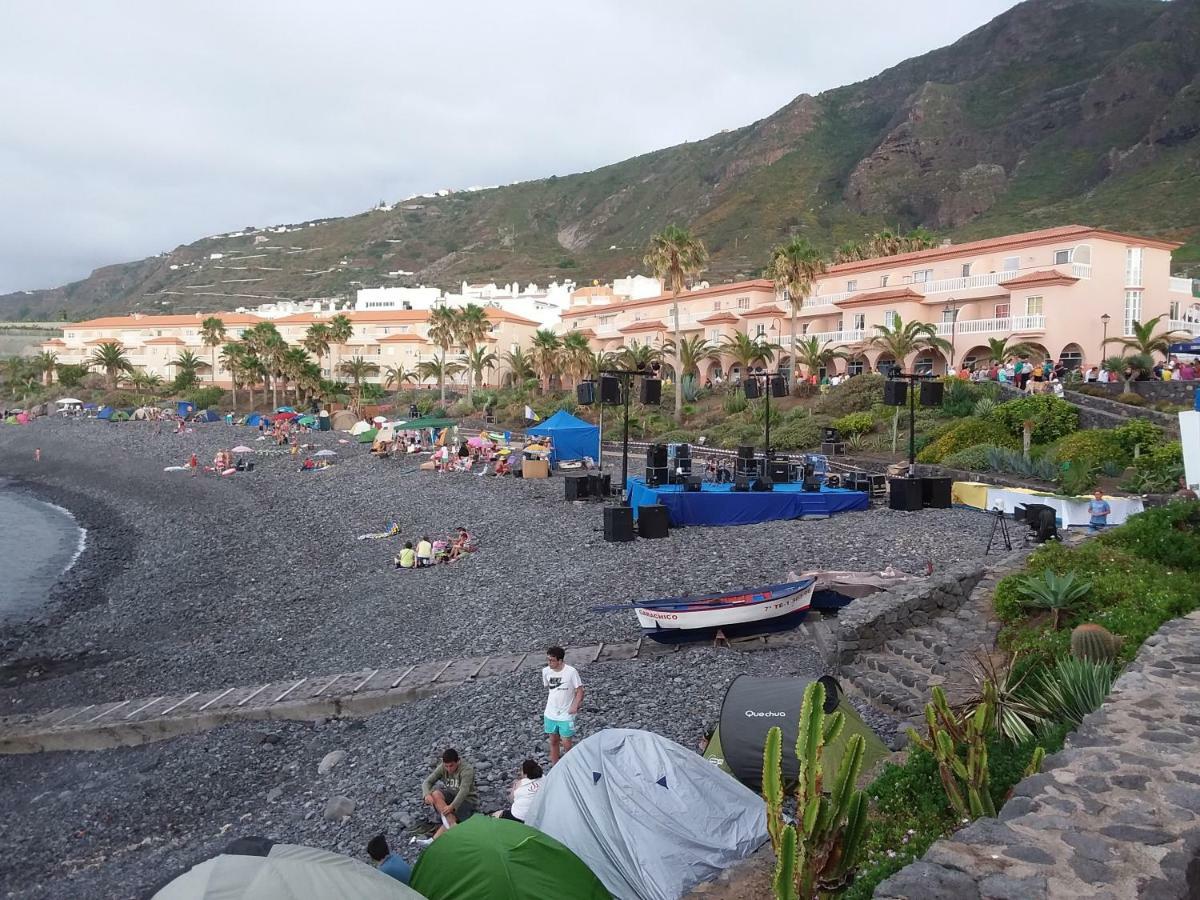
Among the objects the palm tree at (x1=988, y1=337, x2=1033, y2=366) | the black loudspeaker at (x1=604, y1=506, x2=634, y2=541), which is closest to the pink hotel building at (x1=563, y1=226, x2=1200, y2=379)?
the palm tree at (x1=988, y1=337, x2=1033, y2=366)

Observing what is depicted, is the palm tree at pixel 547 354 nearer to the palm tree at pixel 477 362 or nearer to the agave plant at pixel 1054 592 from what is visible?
the palm tree at pixel 477 362

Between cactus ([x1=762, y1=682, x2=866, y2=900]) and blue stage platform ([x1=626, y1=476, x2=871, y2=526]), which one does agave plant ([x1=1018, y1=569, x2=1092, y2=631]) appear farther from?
blue stage platform ([x1=626, y1=476, x2=871, y2=526])

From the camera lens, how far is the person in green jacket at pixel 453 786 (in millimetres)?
7465

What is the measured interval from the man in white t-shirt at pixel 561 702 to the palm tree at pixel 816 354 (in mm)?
35463

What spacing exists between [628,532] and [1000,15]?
160 metres

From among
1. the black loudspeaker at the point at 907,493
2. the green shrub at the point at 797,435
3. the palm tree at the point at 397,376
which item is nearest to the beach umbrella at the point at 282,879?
the black loudspeaker at the point at 907,493

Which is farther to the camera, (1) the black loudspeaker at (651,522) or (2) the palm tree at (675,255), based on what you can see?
(2) the palm tree at (675,255)

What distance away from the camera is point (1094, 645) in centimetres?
736

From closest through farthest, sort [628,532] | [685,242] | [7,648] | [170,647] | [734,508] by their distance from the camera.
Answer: [170,647] < [7,648] < [628,532] < [734,508] < [685,242]

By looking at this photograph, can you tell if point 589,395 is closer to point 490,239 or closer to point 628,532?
point 628,532

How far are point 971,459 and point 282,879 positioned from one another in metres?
23.4

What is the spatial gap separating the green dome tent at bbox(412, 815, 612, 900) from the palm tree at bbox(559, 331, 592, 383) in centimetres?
4531

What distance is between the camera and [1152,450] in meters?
21.8

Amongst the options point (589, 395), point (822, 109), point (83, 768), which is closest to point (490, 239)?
point (822, 109)
